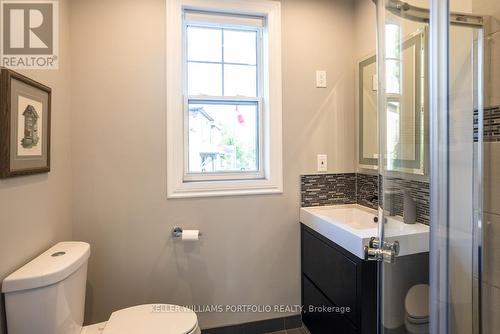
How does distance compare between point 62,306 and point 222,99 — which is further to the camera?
point 222,99

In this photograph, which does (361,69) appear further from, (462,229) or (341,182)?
(462,229)

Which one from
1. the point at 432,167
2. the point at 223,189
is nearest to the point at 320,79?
the point at 223,189

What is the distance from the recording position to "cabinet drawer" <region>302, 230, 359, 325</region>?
56.5 inches

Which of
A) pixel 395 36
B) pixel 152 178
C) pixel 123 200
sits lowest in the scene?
pixel 123 200

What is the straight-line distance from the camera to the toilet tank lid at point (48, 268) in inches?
42.7

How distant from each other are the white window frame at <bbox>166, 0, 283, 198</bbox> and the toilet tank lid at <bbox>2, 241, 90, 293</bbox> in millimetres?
599

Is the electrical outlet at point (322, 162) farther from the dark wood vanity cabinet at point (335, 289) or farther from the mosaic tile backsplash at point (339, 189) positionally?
the dark wood vanity cabinet at point (335, 289)

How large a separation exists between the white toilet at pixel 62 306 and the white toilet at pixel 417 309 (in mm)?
914

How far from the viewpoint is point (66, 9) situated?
5.38 feet

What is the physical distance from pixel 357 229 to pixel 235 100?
1146 millimetres

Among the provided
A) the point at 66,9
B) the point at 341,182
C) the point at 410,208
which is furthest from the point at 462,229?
the point at 66,9

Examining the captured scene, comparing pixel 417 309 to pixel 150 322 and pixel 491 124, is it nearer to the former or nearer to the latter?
pixel 491 124

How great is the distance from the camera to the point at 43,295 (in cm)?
113

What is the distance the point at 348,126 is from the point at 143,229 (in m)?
1.56
